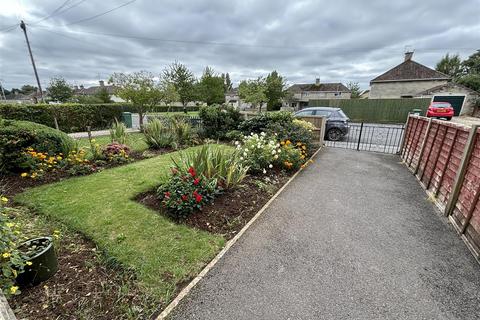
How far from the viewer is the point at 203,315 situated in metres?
1.83

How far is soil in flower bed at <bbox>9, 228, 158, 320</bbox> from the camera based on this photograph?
179 cm

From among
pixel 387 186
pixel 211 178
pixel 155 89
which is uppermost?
pixel 155 89

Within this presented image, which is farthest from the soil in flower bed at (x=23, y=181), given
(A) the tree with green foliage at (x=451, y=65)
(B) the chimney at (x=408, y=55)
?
(A) the tree with green foliage at (x=451, y=65)

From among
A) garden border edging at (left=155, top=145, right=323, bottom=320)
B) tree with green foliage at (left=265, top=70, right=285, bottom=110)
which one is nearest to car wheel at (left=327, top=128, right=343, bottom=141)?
garden border edging at (left=155, top=145, right=323, bottom=320)

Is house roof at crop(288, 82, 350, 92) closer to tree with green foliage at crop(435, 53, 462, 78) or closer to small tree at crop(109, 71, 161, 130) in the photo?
tree with green foliage at crop(435, 53, 462, 78)

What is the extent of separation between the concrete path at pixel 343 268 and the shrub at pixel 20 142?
16.3 feet

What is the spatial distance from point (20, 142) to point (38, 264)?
12.6 ft

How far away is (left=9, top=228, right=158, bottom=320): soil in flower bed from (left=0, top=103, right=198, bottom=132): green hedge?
11.6 metres

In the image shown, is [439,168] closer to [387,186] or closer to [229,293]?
[387,186]

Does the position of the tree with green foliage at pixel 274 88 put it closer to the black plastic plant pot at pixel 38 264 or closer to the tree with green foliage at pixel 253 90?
the tree with green foliage at pixel 253 90

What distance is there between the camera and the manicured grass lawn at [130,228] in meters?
2.25

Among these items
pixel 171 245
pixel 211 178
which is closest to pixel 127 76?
pixel 211 178

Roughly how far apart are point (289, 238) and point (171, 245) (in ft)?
5.19

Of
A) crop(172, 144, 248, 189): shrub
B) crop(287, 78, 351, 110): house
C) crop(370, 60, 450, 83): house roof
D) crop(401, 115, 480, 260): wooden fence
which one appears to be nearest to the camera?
crop(401, 115, 480, 260): wooden fence
